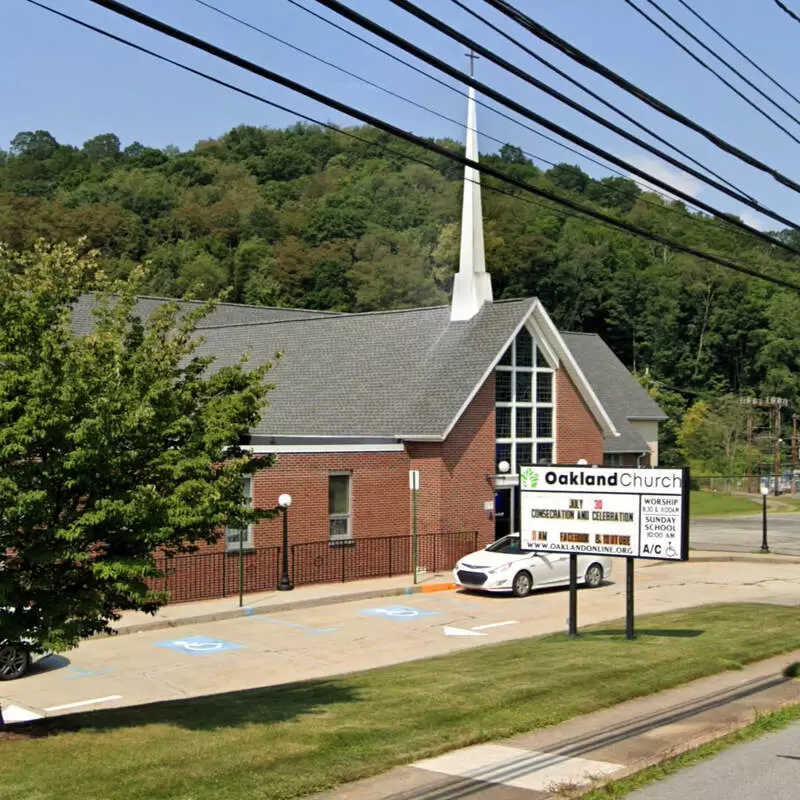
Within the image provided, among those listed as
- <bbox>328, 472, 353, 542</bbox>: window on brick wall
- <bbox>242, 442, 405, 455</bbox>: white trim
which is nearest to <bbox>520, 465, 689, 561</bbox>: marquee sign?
<bbox>242, 442, 405, 455</bbox>: white trim

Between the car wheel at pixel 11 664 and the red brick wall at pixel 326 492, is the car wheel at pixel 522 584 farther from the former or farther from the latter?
the car wheel at pixel 11 664

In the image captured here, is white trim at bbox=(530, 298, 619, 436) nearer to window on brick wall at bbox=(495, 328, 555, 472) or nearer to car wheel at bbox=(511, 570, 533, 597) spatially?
window on brick wall at bbox=(495, 328, 555, 472)

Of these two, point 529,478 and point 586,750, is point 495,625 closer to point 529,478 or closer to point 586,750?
point 529,478

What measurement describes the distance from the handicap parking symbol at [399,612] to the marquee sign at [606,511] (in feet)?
17.2

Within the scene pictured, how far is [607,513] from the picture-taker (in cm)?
1789

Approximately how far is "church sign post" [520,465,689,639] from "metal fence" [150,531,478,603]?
787cm

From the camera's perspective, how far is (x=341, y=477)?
28.6 metres

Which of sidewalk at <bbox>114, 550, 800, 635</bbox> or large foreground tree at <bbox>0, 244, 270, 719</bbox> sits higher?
large foreground tree at <bbox>0, 244, 270, 719</bbox>

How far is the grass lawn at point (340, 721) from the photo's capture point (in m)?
8.88

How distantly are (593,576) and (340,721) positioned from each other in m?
17.8

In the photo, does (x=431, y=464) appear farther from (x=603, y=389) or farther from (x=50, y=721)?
(x=603, y=389)

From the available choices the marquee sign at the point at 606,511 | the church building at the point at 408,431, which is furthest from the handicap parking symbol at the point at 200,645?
the marquee sign at the point at 606,511

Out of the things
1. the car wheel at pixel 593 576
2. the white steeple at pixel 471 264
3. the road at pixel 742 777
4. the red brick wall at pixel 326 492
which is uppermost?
the white steeple at pixel 471 264

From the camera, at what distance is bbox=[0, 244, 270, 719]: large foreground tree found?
32.9 ft
